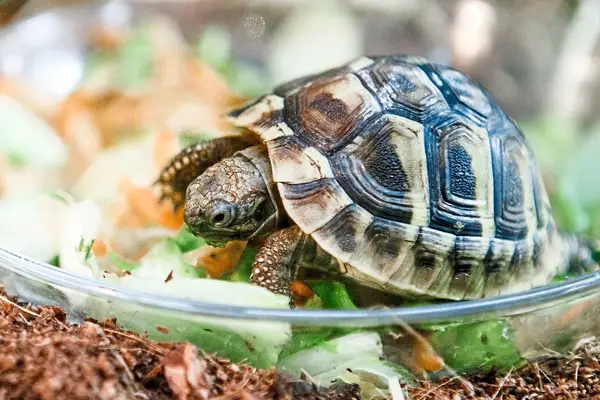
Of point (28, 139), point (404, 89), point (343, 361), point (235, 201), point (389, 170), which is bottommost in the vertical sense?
point (28, 139)

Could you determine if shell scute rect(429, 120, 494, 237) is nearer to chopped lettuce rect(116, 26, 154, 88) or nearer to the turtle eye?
the turtle eye

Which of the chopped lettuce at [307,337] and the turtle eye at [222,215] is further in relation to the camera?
the turtle eye at [222,215]

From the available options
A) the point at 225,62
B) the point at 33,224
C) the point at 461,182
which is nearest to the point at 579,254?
the point at 461,182

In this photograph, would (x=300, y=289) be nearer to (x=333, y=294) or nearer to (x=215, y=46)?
(x=333, y=294)

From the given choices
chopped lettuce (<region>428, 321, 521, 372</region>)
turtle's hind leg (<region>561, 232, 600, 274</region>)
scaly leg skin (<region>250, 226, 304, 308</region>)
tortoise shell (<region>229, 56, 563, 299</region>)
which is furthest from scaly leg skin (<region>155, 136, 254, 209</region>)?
turtle's hind leg (<region>561, 232, 600, 274</region>)

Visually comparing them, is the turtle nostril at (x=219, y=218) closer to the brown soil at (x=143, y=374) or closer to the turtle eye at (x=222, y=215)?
the turtle eye at (x=222, y=215)

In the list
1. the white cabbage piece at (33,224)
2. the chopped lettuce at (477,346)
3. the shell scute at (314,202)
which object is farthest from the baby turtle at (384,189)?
the white cabbage piece at (33,224)
